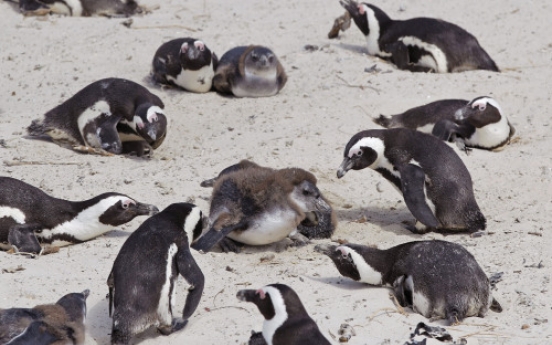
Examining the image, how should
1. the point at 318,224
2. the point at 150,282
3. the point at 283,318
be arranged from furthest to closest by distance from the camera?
the point at 318,224 → the point at 150,282 → the point at 283,318

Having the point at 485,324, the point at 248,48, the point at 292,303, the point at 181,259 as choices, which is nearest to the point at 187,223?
the point at 181,259

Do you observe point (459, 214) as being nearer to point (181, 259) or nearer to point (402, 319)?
point (402, 319)

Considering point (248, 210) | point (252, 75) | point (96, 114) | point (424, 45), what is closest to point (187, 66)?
point (252, 75)

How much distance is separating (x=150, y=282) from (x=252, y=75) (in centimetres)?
506

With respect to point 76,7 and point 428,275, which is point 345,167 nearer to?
point 428,275

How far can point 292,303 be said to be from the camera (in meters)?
4.96

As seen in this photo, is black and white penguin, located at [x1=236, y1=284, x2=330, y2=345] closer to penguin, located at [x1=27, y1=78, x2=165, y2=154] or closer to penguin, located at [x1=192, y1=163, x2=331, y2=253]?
penguin, located at [x1=192, y1=163, x2=331, y2=253]

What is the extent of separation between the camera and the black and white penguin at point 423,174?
7.13 m

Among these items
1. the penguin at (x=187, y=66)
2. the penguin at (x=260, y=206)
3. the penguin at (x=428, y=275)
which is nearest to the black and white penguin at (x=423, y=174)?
the penguin at (x=260, y=206)

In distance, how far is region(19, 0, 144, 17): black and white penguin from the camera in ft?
40.0

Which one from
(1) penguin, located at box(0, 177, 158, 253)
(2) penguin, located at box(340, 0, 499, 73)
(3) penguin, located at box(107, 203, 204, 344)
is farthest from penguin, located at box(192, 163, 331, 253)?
(2) penguin, located at box(340, 0, 499, 73)

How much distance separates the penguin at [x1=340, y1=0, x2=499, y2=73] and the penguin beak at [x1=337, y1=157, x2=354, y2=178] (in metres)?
3.49

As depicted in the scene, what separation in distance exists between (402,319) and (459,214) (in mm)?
1834

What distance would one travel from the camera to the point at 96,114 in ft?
30.0
